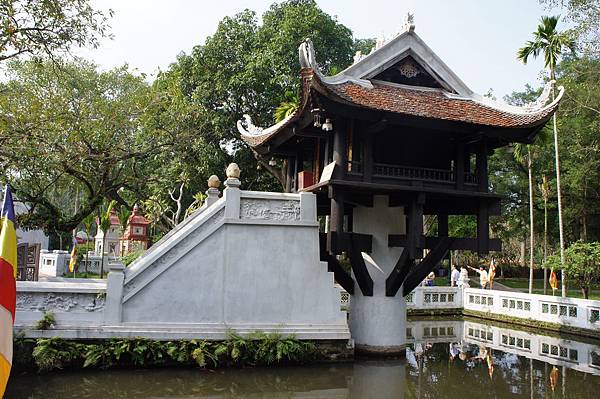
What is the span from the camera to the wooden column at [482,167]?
9.68 m

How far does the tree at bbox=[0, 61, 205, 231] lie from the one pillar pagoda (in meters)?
4.63

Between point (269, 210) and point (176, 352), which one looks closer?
point (176, 352)

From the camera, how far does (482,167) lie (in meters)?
9.78

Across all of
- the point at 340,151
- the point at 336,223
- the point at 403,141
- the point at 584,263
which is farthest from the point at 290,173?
the point at 584,263

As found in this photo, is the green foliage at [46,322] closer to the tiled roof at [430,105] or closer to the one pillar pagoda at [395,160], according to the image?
the one pillar pagoda at [395,160]

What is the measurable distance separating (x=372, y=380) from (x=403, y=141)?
477 cm

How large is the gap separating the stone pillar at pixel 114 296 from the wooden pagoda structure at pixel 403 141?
361cm

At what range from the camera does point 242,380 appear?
7.86m

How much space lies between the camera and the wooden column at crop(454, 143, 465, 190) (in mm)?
9500

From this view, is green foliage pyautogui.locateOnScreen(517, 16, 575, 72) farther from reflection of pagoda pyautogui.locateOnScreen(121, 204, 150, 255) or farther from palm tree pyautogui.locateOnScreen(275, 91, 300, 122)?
reflection of pagoda pyautogui.locateOnScreen(121, 204, 150, 255)

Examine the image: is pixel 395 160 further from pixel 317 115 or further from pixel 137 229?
pixel 137 229

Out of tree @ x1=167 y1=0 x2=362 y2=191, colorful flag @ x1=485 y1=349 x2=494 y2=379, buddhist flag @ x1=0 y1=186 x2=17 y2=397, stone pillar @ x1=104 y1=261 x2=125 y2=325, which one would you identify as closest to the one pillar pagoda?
colorful flag @ x1=485 y1=349 x2=494 y2=379

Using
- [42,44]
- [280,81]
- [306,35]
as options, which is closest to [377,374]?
[42,44]

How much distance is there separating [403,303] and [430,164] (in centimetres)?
298
